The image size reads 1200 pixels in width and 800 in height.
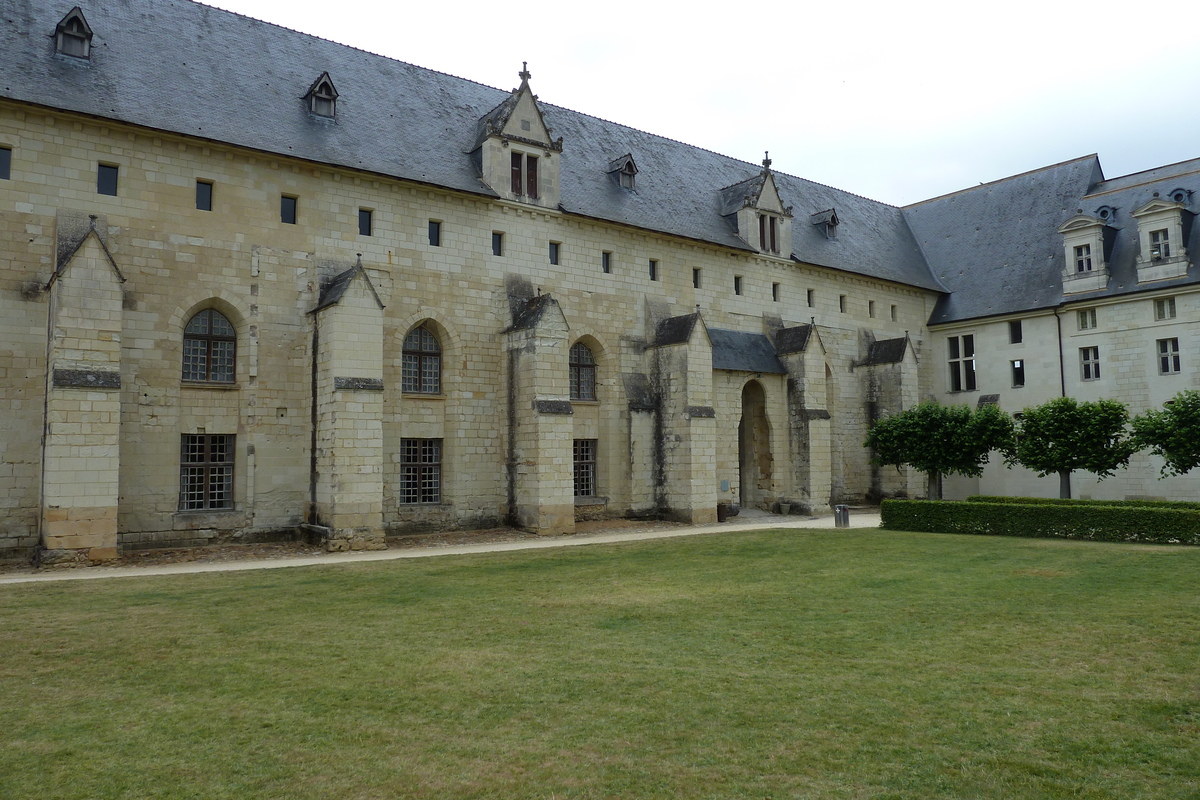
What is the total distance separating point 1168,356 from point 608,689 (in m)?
31.7

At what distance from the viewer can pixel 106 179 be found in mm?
19094

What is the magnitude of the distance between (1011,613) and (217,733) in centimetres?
996

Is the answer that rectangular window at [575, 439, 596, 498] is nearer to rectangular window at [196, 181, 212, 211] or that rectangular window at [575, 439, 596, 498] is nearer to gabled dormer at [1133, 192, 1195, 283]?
rectangular window at [196, 181, 212, 211]

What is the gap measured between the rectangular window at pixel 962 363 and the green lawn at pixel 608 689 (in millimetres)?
23957

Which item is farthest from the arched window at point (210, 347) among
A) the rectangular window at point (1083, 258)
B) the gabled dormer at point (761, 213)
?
the rectangular window at point (1083, 258)

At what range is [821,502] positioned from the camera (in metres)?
30.4

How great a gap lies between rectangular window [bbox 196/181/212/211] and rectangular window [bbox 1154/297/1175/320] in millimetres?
32577

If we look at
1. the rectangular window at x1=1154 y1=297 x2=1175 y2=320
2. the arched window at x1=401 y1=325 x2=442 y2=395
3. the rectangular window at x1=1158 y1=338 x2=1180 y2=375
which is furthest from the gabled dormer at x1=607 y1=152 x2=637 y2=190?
the rectangular window at x1=1158 y1=338 x2=1180 y2=375

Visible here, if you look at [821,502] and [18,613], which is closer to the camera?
[18,613]

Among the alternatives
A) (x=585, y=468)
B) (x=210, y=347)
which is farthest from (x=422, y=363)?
(x=585, y=468)

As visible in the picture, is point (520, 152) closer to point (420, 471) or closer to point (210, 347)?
point (420, 471)

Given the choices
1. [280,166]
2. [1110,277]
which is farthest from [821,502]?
[280,166]

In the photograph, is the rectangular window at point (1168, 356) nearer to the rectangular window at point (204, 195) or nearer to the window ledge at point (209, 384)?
the window ledge at point (209, 384)

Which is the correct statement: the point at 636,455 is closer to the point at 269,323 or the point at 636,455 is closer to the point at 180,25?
the point at 269,323
